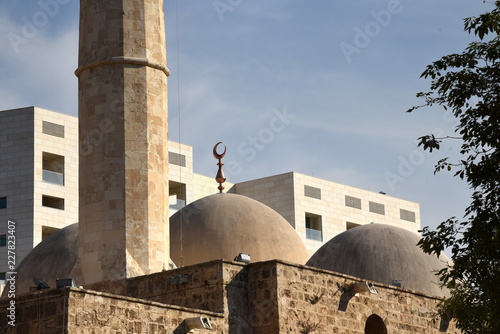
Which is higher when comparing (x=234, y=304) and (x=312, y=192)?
(x=312, y=192)

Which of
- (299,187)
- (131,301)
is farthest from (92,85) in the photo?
(299,187)

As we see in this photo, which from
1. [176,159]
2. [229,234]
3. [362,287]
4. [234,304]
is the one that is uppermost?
[176,159]

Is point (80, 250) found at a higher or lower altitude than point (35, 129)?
lower

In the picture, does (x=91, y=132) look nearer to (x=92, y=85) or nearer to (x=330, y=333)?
(x=92, y=85)

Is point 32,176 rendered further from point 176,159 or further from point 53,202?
point 176,159

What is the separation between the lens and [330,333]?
1566 centimetres

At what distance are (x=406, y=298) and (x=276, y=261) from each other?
3092 millimetres

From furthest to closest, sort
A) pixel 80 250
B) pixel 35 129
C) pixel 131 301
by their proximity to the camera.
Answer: pixel 35 129
pixel 80 250
pixel 131 301

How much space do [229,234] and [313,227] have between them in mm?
21746

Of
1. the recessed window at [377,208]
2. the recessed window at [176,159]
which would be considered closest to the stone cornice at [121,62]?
the recessed window at [176,159]

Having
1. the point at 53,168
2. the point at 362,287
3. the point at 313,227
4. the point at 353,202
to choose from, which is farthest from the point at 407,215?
the point at 362,287

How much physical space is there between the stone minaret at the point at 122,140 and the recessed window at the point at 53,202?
58.4 ft

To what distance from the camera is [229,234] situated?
62.7ft

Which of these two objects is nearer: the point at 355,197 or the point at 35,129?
the point at 35,129
